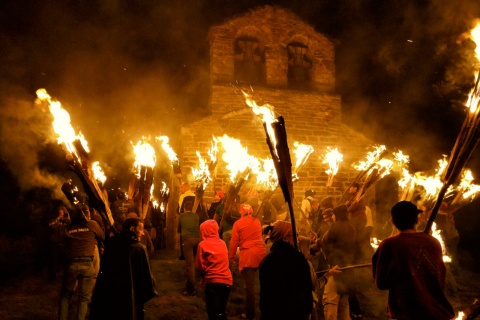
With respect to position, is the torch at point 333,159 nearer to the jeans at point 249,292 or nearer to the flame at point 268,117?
the jeans at point 249,292

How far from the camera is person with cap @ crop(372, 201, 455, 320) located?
12.1 feet

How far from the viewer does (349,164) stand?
15031 mm

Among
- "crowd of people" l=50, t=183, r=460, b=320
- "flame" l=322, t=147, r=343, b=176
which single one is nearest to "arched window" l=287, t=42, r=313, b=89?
"flame" l=322, t=147, r=343, b=176

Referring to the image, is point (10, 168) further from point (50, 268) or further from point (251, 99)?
point (251, 99)

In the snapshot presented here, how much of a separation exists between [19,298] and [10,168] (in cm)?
816

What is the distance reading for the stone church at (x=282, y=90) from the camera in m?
14.4

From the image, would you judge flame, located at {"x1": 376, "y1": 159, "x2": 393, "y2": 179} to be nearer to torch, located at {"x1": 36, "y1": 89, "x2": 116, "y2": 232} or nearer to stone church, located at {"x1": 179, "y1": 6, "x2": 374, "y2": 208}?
stone church, located at {"x1": 179, "y1": 6, "x2": 374, "y2": 208}

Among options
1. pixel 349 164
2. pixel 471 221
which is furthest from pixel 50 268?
pixel 471 221

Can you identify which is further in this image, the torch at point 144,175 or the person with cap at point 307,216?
the person with cap at point 307,216

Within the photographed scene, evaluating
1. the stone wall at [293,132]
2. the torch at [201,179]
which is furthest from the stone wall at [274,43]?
the torch at [201,179]

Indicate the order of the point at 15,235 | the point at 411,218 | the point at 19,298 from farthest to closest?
the point at 15,235, the point at 19,298, the point at 411,218

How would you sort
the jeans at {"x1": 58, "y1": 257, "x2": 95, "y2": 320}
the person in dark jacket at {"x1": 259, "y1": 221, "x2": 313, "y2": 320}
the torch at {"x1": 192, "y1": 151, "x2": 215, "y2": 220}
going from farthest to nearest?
the torch at {"x1": 192, "y1": 151, "x2": 215, "y2": 220}, the jeans at {"x1": 58, "y1": 257, "x2": 95, "y2": 320}, the person in dark jacket at {"x1": 259, "y1": 221, "x2": 313, "y2": 320}

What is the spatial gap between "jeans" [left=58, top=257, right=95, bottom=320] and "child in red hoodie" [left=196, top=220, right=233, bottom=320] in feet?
6.09

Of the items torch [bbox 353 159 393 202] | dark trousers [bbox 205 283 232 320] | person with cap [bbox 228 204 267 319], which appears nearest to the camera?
dark trousers [bbox 205 283 232 320]
